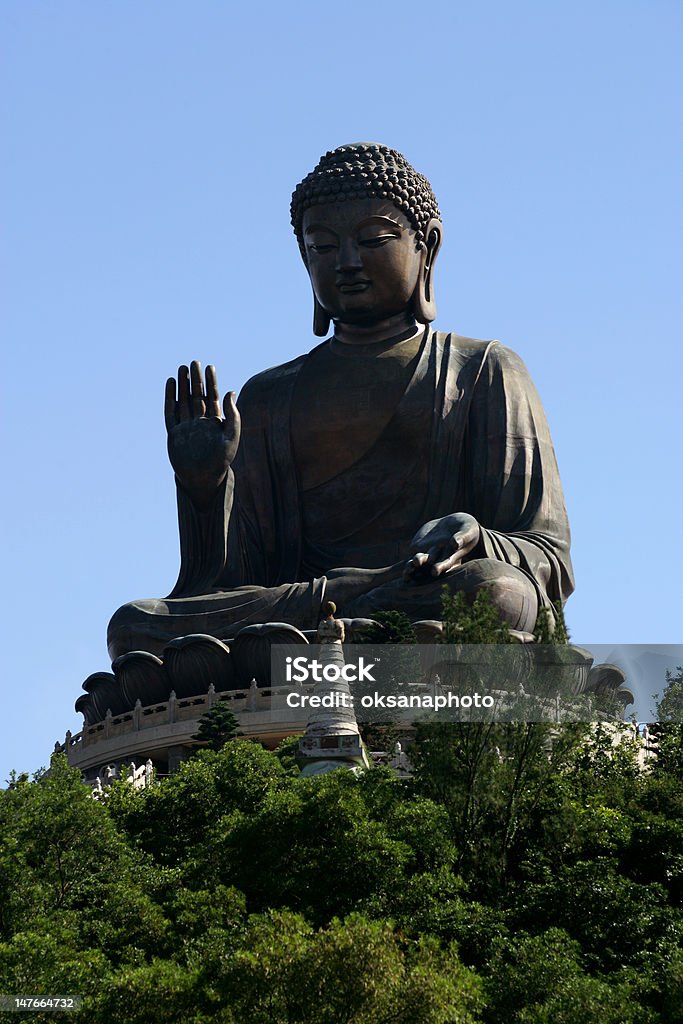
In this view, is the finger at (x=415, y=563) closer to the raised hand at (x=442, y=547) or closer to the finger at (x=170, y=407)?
the raised hand at (x=442, y=547)

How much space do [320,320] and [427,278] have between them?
1366 millimetres

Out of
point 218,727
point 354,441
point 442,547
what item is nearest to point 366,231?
point 354,441

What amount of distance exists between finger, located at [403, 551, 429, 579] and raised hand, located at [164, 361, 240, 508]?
2.70 metres

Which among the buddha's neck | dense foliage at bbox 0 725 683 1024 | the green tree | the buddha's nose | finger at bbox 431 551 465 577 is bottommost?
dense foliage at bbox 0 725 683 1024

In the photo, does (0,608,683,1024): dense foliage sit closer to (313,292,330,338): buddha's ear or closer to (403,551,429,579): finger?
(403,551,429,579): finger

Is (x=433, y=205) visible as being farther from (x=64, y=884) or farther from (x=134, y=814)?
(x=64, y=884)

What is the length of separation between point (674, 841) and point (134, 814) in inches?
160

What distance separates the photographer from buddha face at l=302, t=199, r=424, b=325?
3122 centimetres

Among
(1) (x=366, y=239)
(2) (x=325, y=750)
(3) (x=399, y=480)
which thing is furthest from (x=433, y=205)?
(2) (x=325, y=750)

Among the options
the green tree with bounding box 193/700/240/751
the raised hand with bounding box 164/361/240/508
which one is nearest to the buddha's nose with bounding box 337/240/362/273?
the raised hand with bounding box 164/361/240/508

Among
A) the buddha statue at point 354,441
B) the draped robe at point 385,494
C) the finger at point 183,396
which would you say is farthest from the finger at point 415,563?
the finger at point 183,396

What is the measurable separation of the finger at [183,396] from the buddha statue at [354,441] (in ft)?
0.05

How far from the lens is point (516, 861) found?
63.1 ft

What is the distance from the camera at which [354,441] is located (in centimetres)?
3123
